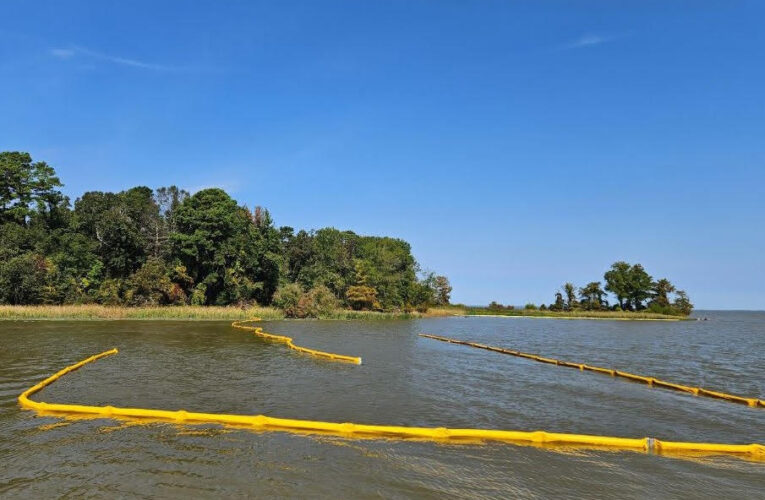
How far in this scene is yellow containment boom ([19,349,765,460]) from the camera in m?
8.53

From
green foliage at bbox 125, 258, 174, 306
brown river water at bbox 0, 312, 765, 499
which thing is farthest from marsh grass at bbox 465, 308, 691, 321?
brown river water at bbox 0, 312, 765, 499

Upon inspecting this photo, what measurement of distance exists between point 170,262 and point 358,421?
53.7 metres

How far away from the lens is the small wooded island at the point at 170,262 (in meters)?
48.5

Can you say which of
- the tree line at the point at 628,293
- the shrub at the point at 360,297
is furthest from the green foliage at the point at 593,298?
the shrub at the point at 360,297

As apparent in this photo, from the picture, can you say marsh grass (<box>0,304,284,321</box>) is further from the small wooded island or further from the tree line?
the tree line

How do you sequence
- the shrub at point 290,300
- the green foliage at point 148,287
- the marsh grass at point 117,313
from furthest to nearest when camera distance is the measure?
1. the shrub at point 290,300
2. the green foliage at point 148,287
3. the marsh grass at point 117,313

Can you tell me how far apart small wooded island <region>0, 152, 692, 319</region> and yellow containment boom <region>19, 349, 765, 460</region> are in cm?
3730

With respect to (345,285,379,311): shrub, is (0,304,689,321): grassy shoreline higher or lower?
lower

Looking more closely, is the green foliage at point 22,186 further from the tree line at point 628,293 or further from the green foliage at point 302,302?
the tree line at point 628,293

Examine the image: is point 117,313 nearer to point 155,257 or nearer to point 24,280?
point 24,280

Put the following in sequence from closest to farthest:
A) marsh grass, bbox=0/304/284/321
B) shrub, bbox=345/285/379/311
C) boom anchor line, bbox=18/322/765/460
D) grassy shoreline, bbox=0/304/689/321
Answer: boom anchor line, bbox=18/322/765/460 < marsh grass, bbox=0/304/284/321 < grassy shoreline, bbox=0/304/689/321 < shrub, bbox=345/285/379/311

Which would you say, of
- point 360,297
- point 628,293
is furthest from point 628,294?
point 360,297

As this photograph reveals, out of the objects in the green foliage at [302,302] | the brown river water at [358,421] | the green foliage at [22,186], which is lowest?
the brown river water at [358,421]

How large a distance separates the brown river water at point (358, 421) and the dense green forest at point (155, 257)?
98.3 feet
